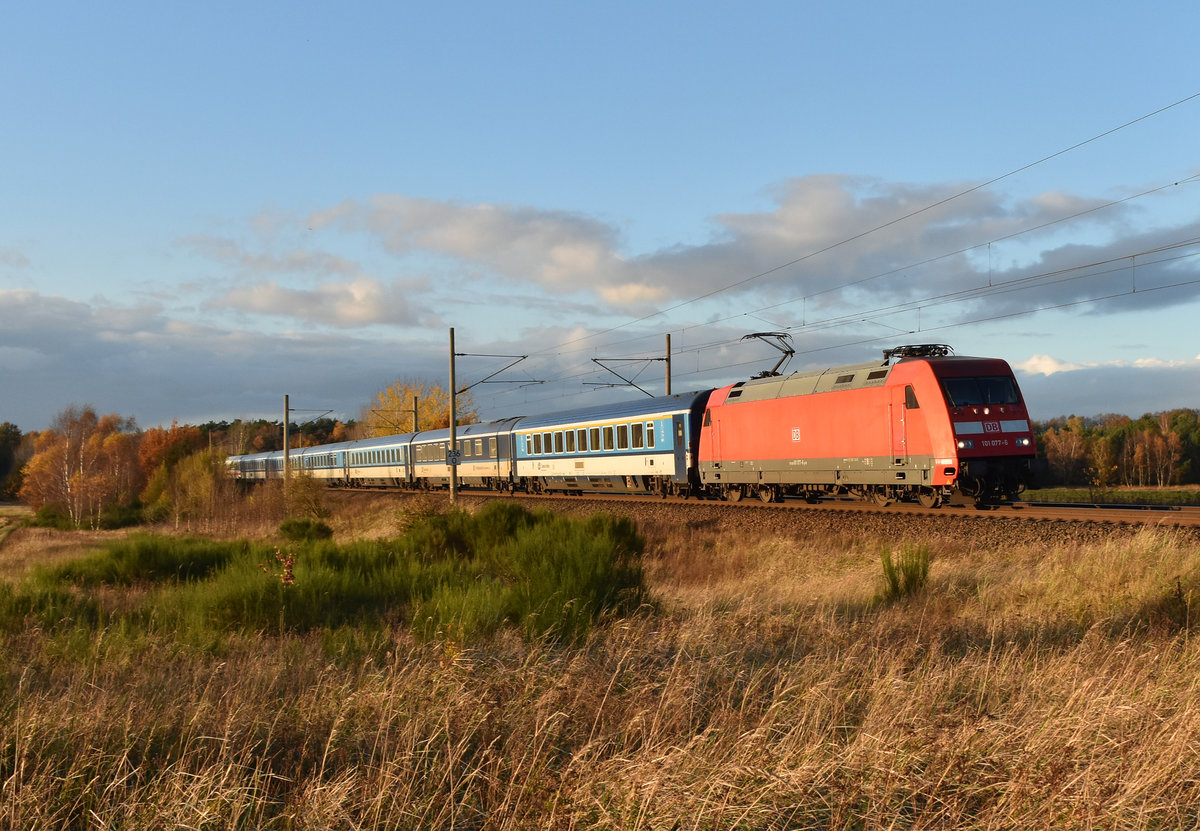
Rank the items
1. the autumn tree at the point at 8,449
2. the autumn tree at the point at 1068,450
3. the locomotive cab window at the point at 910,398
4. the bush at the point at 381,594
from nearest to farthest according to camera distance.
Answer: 1. the bush at the point at 381,594
2. the locomotive cab window at the point at 910,398
3. the autumn tree at the point at 1068,450
4. the autumn tree at the point at 8,449

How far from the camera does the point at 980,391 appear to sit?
20.4 m

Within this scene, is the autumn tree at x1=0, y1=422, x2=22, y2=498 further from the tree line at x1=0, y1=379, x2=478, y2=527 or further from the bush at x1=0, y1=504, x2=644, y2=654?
the bush at x1=0, y1=504, x2=644, y2=654

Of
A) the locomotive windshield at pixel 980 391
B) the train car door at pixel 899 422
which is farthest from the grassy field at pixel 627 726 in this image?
the train car door at pixel 899 422

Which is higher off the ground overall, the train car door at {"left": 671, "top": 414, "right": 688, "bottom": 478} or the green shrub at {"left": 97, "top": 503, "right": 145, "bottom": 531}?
the train car door at {"left": 671, "top": 414, "right": 688, "bottom": 478}

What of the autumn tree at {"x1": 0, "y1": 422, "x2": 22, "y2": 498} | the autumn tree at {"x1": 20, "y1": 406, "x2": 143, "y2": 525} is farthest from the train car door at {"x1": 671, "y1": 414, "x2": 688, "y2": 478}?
the autumn tree at {"x1": 0, "y1": 422, "x2": 22, "y2": 498}

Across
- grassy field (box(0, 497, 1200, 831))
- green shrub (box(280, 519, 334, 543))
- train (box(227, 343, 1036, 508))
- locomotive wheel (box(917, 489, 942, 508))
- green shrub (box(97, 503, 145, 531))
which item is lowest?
green shrub (box(97, 503, 145, 531))

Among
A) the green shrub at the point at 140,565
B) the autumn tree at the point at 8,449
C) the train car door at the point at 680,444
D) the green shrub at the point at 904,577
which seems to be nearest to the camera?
the green shrub at the point at 904,577

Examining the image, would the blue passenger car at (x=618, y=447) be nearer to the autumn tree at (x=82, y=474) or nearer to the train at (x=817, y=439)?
the train at (x=817, y=439)

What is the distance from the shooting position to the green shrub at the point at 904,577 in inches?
491

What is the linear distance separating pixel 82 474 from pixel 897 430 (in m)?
55.8

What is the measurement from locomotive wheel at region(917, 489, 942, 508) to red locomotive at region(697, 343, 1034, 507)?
1.0 inches

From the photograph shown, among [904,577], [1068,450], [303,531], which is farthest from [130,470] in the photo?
[1068,450]

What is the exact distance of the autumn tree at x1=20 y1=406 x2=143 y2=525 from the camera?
58.3 m

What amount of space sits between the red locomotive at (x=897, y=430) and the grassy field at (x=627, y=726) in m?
9.76
